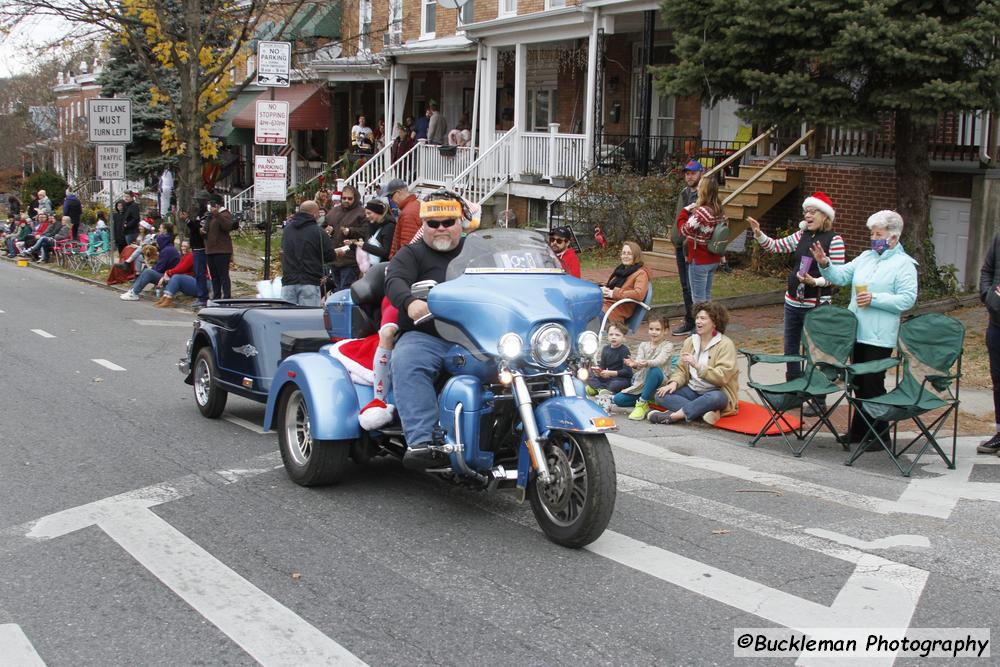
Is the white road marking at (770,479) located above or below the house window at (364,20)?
below

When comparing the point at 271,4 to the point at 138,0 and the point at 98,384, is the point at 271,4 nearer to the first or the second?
the point at 138,0

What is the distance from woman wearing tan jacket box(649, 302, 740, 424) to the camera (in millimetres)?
9586

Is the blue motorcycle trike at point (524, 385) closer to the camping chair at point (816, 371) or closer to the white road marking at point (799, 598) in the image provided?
the white road marking at point (799, 598)

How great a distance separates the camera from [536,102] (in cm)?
2856

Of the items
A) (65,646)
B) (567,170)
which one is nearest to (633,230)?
(567,170)

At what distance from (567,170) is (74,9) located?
1066 centimetres

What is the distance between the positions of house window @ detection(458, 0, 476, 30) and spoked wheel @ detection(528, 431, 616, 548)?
23563 mm

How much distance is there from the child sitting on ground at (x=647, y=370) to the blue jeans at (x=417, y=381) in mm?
3884

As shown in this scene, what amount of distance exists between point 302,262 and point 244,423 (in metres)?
4.09

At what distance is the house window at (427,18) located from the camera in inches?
1203

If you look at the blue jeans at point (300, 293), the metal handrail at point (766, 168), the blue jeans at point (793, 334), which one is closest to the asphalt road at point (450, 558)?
the blue jeans at point (793, 334)

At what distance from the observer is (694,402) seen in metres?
9.62

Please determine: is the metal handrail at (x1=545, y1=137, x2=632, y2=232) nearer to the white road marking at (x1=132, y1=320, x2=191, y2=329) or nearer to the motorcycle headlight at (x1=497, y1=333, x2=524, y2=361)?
the white road marking at (x1=132, y1=320, x2=191, y2=329)

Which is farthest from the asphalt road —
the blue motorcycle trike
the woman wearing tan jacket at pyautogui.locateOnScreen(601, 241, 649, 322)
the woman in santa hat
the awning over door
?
the awning over door
